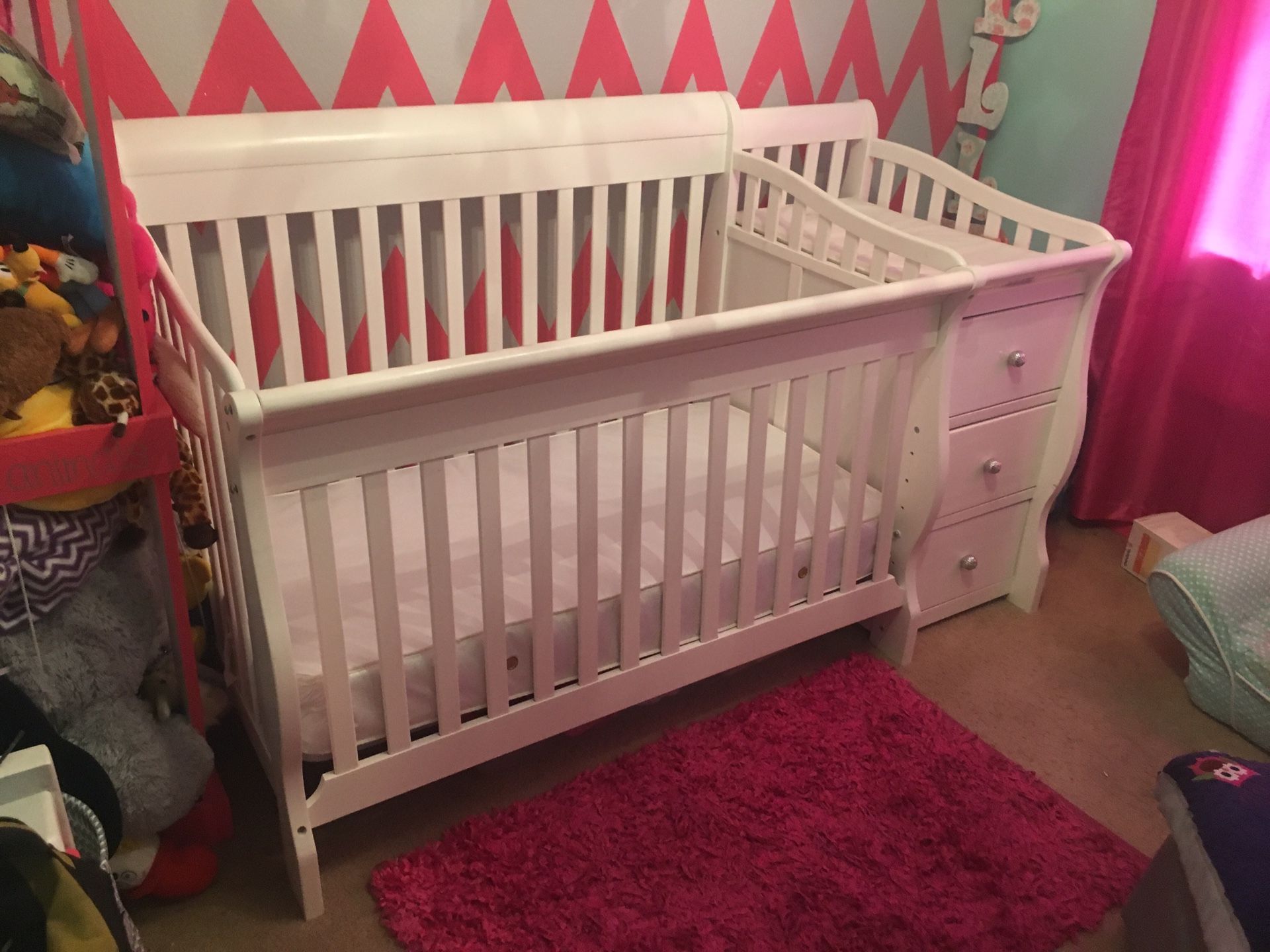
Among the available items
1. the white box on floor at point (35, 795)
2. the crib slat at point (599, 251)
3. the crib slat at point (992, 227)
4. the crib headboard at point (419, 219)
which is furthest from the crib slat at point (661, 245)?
the white box on floor at point (35, 795)

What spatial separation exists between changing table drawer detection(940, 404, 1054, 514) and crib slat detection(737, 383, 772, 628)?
44cm

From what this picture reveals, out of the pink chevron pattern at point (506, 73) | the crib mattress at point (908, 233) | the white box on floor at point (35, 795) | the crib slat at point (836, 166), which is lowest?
the white box on floor at point (35, 795)

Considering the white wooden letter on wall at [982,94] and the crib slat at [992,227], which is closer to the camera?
the crib slat at [992,227]

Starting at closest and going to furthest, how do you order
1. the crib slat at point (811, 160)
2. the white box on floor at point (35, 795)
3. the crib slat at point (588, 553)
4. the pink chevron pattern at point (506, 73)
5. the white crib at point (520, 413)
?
1. the white box on floor at point (35, 795)
2. the white crib at point (520, 413)
3. the crib slat at point (588, 553)
4. the pink chevron pattern at point (506, 73)
5. the crib slat at point (811, 160)

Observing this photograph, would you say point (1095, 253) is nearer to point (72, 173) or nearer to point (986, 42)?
point (986, 42)

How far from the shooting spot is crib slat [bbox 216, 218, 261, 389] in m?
1.56

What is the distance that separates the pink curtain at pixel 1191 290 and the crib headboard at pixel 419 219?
3.01ft

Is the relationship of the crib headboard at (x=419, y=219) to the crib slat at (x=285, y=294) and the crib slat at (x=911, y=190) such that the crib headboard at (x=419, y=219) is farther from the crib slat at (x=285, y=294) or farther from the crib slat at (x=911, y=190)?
the crib slat at (x=911, y=190)

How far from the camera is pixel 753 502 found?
1566 mm

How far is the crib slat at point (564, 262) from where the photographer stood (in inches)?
73.0

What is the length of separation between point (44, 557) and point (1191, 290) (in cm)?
220

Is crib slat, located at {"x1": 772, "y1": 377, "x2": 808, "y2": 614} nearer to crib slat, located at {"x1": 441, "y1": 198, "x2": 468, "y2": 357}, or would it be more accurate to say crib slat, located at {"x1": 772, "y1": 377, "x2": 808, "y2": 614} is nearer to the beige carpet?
the beige carpet

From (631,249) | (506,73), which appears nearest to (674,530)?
(631,249)

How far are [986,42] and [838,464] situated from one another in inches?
48.3
